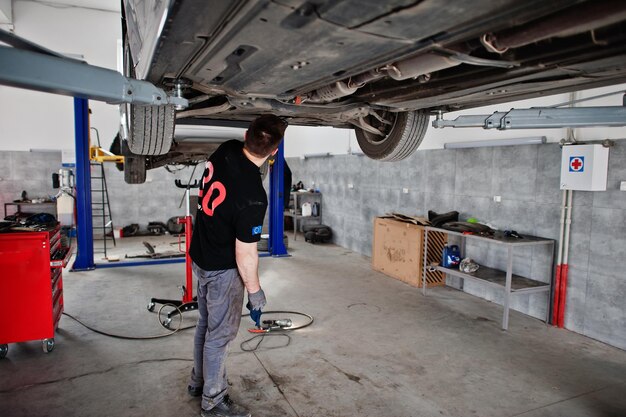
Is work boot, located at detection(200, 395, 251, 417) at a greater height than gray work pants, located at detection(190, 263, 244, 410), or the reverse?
gray work pants, located at detection(190, 263, 244, 410)

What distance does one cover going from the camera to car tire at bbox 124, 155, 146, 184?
4.75 meters

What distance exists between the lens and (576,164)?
3.48 meters

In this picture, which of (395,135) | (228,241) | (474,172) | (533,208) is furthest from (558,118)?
(474,172)

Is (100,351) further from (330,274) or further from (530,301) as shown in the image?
(530,301)

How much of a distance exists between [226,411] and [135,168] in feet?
11.4

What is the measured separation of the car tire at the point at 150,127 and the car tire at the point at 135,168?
2306 mm

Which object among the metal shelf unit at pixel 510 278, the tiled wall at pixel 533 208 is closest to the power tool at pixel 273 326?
the metal shelf unit at pixel 510 278

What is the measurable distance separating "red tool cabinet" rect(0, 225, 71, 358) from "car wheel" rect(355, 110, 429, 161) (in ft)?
8.30

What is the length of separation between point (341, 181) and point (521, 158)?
3.75 metres

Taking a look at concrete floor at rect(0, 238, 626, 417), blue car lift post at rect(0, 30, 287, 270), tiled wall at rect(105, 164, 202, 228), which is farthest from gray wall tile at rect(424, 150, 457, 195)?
tiled wall at rect(105, 164, 202, 228)

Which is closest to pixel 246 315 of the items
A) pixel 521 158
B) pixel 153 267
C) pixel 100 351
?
pixel 100 351

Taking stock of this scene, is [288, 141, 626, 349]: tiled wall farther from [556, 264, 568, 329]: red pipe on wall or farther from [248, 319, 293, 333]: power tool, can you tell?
[248, 319, 293, 333]: power tool

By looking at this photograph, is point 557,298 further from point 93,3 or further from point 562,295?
point 93,3

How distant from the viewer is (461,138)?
4.84 meters
